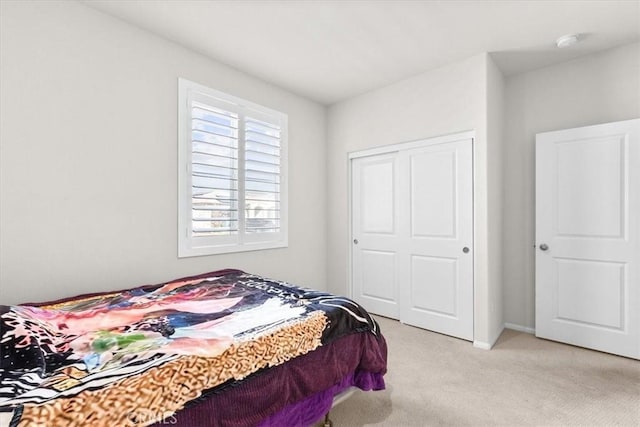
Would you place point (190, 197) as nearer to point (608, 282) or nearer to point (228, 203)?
point (228, 203)

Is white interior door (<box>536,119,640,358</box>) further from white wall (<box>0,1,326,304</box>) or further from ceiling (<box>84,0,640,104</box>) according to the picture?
white wall (<box>0,1,326,304</box>)

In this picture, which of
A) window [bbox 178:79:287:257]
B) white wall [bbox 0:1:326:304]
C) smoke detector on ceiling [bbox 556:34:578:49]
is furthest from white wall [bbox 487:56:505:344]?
white wall [bbox 0:1:326:304]

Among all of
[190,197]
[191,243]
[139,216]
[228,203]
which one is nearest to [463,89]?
[228,203]

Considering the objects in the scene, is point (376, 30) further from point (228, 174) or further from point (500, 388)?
point (500, 388)

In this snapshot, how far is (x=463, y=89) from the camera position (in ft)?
9.55

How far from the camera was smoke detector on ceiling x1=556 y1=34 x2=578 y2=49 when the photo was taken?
99.0 inches

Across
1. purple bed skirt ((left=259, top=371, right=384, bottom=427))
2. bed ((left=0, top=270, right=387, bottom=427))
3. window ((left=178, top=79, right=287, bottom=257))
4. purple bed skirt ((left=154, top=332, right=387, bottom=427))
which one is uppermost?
window ((left=178, top=79, right=287, bottom=257))

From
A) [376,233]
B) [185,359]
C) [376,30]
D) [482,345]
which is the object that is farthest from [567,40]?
[185,359]

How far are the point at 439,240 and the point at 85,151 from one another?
3.16 metres

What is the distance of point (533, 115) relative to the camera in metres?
3.15

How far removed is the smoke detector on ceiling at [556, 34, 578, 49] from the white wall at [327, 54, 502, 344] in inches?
22.3

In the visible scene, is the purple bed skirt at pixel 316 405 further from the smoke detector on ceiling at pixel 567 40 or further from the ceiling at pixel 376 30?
the smoke detector on ceiling at pixel 567 40

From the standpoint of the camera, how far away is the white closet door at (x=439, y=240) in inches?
115

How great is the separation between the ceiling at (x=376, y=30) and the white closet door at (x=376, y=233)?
45.0 inches
